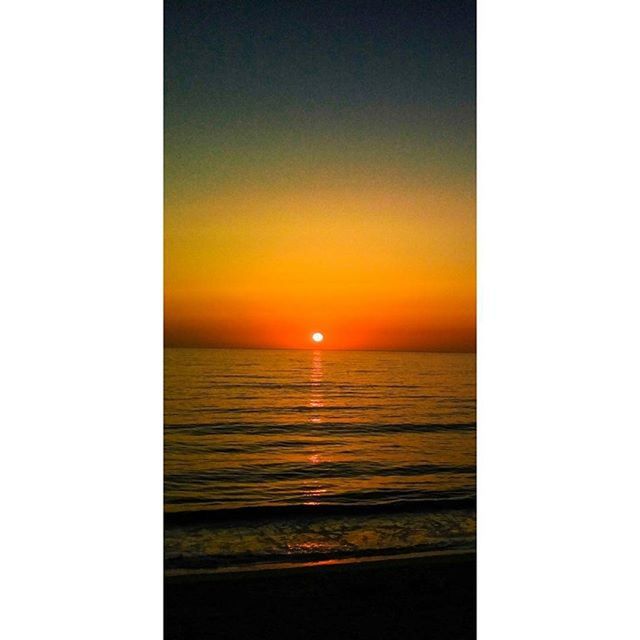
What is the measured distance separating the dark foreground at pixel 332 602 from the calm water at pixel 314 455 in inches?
19.8

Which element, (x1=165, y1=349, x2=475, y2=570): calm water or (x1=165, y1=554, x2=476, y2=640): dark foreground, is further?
(x1=165, y1=349, x2=475, y2=570): calm water

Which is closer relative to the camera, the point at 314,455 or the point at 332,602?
the point at 332,602

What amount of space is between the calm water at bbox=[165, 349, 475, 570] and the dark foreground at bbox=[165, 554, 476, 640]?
1.65 ft

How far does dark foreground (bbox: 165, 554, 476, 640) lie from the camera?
234cm

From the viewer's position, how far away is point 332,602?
2.62 meters

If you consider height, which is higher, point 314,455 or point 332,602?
point 332,602

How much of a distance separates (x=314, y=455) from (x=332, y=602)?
3352 mm

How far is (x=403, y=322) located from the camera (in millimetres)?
6504

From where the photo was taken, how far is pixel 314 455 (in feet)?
19.6
